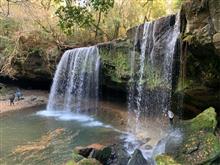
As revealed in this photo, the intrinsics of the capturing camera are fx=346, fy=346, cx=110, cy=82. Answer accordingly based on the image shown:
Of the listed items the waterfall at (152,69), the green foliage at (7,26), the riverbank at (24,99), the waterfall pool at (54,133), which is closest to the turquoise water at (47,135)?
the waterfall pool at (54,133)

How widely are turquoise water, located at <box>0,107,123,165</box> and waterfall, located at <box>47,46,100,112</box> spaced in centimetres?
95

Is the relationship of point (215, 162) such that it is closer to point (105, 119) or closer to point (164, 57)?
point (164, 57)

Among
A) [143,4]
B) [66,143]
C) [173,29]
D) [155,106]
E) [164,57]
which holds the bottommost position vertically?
[66,143]

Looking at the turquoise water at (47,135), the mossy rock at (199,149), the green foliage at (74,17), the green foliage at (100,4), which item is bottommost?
the turquoise water at (47,135)

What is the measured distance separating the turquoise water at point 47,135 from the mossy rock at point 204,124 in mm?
3951

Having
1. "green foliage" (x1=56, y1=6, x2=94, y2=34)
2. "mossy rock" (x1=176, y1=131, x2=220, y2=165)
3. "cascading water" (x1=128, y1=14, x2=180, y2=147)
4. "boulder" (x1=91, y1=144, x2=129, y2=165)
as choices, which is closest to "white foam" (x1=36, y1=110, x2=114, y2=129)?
"cascading water" (x1=128, y1=14, x2=180, y2=147)

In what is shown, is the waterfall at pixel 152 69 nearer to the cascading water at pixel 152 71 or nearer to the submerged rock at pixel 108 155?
the cascading water at pixel 152 71

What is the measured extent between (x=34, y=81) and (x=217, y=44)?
53.6 feet

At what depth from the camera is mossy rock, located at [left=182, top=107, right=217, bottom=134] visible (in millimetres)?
7844

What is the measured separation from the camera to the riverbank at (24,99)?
18734 millimetres

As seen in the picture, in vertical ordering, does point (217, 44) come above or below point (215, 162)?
above

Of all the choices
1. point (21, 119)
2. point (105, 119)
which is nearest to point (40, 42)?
point (21, 119)

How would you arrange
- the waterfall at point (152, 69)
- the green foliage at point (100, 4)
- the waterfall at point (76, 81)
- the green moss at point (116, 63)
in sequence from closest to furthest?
the green foliage at point (100, 4)
the waterfall at point (152, 69)
the green moss at point (116, 63)
the waterfall at point (76, 81)

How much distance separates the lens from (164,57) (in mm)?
12039
